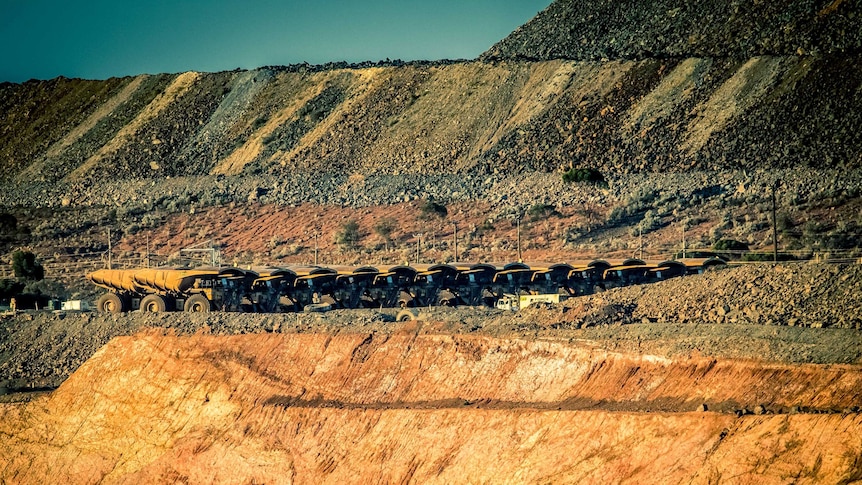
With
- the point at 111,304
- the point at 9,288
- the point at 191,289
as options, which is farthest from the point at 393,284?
the point at 9,288

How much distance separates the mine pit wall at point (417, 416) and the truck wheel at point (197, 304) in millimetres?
5081

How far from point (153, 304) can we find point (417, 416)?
22704mm

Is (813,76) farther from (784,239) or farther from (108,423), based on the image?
(108,423)

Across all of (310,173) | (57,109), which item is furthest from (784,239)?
(57,109)

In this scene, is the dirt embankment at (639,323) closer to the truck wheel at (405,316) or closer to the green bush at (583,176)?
the truck wheel at (405,316)

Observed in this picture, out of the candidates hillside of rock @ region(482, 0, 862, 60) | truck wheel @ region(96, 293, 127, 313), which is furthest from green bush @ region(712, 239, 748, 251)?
hillside of rock @ region(482, 0, 862, 60)

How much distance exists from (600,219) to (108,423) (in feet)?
144

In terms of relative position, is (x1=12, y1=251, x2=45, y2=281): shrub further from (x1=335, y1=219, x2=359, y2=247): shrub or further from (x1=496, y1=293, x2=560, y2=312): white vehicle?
(x1=496, y1=293, x2=560, y2=312): white vehicle

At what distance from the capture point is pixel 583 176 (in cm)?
9819

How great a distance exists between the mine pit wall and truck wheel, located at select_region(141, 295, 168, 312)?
5.47 meters

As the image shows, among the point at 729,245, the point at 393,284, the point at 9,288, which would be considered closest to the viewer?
the point at 393,284

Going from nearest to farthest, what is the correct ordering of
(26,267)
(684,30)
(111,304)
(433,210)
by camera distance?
(111,304) → (26,267) → (433,210) → (684,30)

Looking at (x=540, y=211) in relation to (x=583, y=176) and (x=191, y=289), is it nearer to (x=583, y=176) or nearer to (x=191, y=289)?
(x=583, y=176)

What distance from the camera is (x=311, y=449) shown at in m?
46.2
